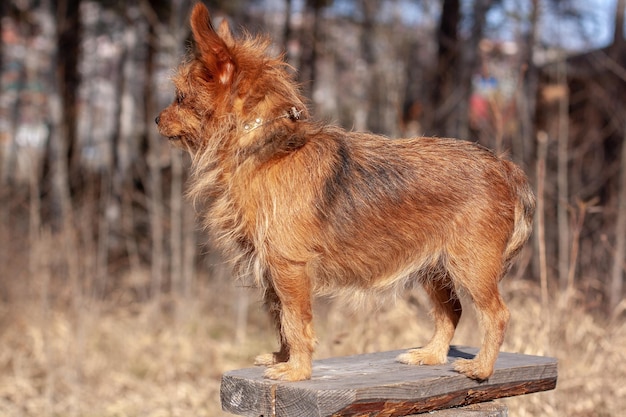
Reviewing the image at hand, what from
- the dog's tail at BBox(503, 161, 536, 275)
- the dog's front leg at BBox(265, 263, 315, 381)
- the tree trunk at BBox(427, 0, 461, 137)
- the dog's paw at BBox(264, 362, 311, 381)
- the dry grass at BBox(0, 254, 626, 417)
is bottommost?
the dry grass at BBox(0, 254, 626, 417)

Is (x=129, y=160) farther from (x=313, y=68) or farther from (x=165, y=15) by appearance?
(x=313, y=68)

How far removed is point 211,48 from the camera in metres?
3.73

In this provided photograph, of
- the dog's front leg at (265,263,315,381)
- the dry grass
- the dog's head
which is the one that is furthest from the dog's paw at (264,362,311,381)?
the dry grass

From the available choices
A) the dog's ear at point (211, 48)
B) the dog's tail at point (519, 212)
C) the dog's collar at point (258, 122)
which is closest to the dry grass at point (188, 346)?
the dog's tail at point (519, 212)

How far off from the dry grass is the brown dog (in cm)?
195

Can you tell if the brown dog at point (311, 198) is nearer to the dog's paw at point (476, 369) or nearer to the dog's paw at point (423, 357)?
the dog's paw at point (476, 369)

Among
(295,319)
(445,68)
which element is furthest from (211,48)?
(445,68)

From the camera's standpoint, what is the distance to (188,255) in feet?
33.2

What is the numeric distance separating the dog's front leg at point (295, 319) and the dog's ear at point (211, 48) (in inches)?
38.7

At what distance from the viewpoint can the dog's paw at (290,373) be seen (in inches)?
148

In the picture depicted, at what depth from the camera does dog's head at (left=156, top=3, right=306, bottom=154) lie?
378 cm

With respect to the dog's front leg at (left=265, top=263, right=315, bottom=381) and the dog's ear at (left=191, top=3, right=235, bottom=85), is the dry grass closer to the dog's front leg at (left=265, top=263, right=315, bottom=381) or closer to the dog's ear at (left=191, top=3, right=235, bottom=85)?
the dog's front leg at (left=265, top=263, right=315, bottom=381)

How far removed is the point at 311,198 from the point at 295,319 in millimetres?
585

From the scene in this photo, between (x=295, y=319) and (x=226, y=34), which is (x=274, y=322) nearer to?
(x=295, y=319)
